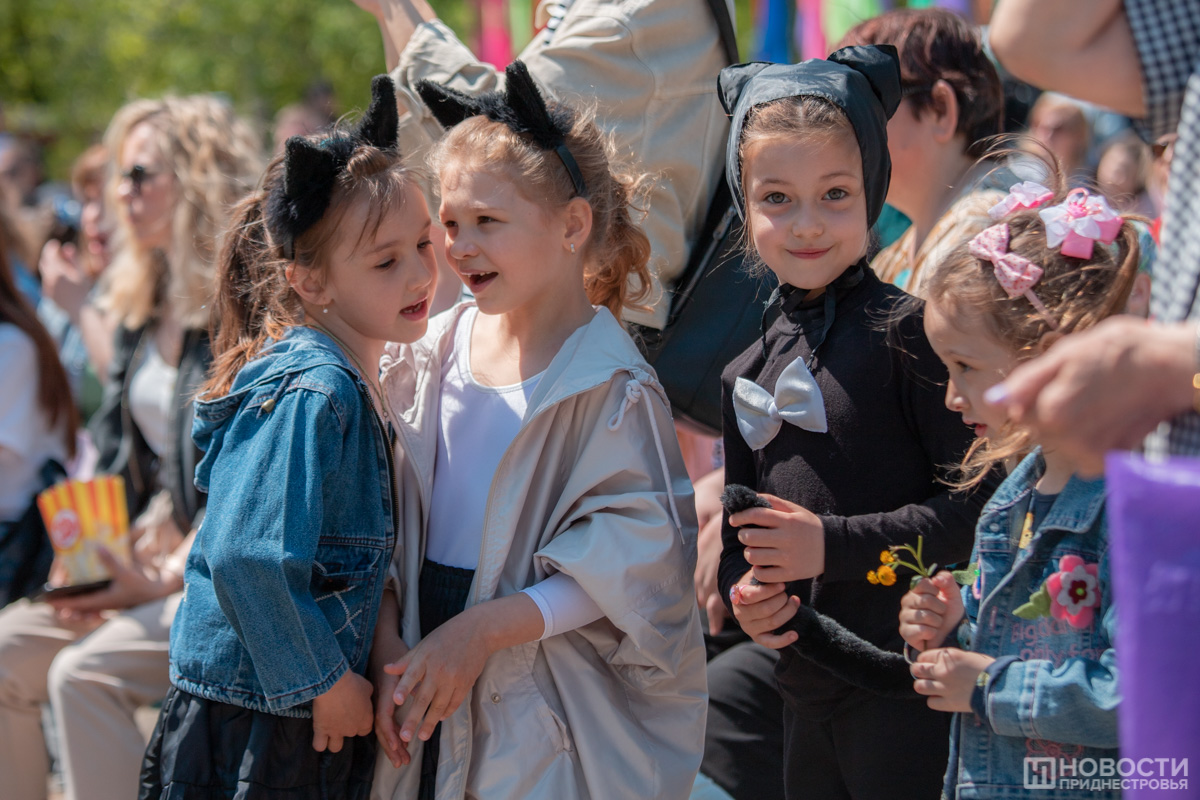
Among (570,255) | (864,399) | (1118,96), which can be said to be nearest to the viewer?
(1118,96)

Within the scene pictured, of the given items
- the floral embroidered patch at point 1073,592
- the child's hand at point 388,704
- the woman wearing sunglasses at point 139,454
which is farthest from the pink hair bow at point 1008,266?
the woman wearing sunglasses at point 139,454

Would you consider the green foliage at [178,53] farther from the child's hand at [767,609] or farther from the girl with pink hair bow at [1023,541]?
the girl with pink hair bow at [1023,541]

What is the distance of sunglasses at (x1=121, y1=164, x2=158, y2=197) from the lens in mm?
4168

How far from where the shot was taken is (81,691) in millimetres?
3420

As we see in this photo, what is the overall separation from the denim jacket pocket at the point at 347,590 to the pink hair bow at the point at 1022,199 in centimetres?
139

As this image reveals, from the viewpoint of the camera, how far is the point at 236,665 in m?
2.19

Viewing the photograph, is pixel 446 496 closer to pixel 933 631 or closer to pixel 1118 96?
pixel 933 631

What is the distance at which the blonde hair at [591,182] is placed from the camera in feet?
7.75

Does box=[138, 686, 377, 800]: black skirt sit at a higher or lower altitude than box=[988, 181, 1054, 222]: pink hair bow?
lower

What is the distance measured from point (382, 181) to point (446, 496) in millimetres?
713

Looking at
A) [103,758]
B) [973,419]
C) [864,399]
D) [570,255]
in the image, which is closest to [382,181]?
[570,255]

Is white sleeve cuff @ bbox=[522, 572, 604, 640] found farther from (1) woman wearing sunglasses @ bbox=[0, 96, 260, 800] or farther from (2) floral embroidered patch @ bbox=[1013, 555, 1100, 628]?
(1) woman wearing sunglasses @ bbox=[0, 96, 260, 800]

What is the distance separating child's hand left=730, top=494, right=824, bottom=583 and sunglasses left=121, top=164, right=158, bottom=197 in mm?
3114

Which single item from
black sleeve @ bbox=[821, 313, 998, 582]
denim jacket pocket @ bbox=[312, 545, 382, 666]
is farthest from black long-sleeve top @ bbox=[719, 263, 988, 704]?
denim jacket pocket @ bbox=[312, 545, 382, 666]
